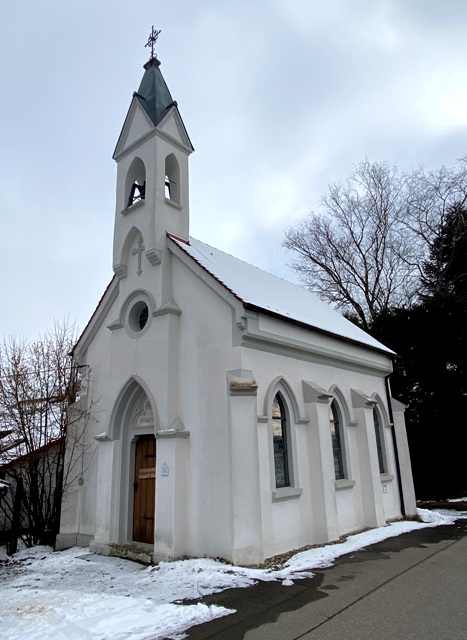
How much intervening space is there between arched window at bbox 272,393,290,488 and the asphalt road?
6.89ft

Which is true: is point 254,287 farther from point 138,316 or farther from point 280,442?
point 280,442

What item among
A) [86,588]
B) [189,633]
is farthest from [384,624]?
[86,588]

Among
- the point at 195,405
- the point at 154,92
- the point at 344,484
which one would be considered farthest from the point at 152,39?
the point at 344,484

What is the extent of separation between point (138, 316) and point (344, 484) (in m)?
7.14

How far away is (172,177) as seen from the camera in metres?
12.9

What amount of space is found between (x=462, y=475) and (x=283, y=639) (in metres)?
18.1

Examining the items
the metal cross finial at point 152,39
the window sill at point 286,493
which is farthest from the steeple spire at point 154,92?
the window sill at point 286,493

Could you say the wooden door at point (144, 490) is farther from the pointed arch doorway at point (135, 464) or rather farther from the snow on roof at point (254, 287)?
the snow on roof at point (254, 287)

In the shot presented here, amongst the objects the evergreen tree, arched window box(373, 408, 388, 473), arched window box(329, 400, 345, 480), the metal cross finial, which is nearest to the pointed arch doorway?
arched window box(329, 400, 345, 480)

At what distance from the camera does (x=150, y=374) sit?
34.8 feet

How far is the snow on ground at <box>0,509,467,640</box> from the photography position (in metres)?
5.54

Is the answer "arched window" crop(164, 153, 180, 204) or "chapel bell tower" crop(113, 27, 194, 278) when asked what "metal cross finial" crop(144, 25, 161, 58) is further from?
"arched window" crop(164, 153, 180, 204)

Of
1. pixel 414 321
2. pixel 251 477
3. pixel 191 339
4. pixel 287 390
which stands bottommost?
pixel 251 477

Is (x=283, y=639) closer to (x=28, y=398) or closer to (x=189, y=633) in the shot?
(x=189, y=633)
